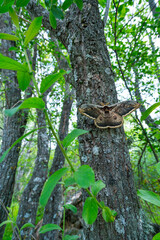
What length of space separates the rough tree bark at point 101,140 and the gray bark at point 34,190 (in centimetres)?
315

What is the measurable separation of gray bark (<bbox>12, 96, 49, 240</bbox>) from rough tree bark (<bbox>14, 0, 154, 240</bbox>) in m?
3.15

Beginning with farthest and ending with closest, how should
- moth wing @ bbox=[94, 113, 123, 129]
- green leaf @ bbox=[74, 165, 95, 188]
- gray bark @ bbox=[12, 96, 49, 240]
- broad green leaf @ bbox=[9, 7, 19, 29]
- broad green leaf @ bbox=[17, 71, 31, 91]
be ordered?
gray bark @ bbox=[12, 96, 49, 240] → moth wing @ bbox=[94, 113, 123, 129] → broad green leaf @ bbox=[9, 7, 19, 29] → broad green leaf @ bbox=[17, 71, 31, 91] → green leaf @ bbox=[74, 165, 95, 188]

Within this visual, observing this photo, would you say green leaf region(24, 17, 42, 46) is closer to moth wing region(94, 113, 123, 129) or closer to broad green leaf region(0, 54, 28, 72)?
broad green leaf region(0, 54, 28, 72)

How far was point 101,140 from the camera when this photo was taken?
1112 mm

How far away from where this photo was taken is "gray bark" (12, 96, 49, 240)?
3.40 meters

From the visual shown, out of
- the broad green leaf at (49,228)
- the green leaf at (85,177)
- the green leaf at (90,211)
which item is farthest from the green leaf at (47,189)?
the broad green leaf at (49,228)

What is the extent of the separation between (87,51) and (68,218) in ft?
15.4

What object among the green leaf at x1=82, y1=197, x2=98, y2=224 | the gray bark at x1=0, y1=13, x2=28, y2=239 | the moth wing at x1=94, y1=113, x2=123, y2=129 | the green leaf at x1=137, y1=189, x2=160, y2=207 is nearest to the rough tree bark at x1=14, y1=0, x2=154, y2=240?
the moth wing at x1=94, y1=113, x2=123, y2=129

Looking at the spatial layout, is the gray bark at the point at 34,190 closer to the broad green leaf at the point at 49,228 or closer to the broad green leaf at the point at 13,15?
the broad green leaf at the point at 49,228

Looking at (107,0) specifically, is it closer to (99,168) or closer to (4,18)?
(99,168)

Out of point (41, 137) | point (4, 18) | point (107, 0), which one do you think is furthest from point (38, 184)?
point (4, 18)

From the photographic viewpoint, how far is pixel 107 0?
6.40 feet

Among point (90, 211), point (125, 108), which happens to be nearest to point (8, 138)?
point (125, 108)

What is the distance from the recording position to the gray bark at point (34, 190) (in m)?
3.40
